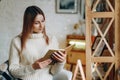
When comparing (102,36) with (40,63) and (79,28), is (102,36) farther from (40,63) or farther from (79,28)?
(79,28)

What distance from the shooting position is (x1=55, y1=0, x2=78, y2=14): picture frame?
425cm

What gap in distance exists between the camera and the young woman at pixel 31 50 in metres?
1.86

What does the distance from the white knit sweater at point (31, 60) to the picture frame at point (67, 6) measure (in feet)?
7.67

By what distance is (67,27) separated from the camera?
4270 mm

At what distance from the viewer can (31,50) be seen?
1.92 m

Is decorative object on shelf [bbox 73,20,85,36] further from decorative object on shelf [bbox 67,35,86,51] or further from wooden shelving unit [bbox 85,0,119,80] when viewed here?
wooden shelving unit [bbox 85,0,119,80]

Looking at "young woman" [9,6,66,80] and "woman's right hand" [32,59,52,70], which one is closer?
"woman's right hand" [32,59,52,70]

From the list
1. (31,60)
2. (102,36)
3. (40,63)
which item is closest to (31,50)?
(31,60)

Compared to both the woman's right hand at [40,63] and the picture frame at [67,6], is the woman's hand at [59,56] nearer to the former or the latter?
the woman's right hand at [40,63]

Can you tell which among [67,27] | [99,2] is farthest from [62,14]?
[99,2]

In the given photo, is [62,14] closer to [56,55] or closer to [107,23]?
[107,23]

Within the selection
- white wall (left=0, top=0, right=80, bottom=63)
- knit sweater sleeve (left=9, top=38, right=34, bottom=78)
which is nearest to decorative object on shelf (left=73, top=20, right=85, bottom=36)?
white wall (left=0, top=0, right=80, bottom=63)

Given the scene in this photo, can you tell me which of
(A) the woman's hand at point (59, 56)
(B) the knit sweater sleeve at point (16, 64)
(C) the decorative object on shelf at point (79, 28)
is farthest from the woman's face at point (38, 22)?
(C) the decorative object on shelf at point (79, 28)

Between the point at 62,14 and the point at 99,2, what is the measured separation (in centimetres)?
214
